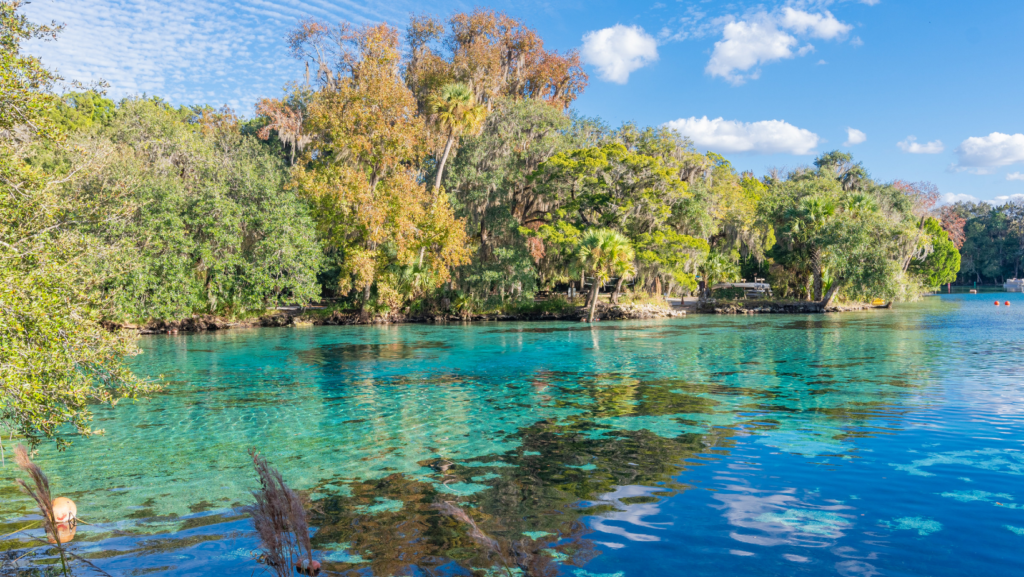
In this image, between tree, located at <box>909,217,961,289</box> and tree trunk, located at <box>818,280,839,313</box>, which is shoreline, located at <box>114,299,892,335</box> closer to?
tree trunk, located at <box>818,280,839,313</box>

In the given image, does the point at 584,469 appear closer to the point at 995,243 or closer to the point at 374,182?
the point at 374,182

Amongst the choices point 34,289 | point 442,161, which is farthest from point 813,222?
point 34,289

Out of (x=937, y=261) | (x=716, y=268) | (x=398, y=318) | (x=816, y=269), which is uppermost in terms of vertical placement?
(x=937, y=261)

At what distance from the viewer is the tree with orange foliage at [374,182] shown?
35.0m

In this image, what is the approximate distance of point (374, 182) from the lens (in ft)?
123

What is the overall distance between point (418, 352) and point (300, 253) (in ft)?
51.6

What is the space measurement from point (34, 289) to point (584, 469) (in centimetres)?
622

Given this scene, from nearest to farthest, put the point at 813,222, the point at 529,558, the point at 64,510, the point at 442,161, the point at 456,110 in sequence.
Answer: the point at 529,558 < the point at 64,510 < the point at 456,110 < the point at 442,161 < the point at 813,222

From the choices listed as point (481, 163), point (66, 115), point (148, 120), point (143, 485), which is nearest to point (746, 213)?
point (481, 163)

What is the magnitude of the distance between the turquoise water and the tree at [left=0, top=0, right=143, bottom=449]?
1.20 m

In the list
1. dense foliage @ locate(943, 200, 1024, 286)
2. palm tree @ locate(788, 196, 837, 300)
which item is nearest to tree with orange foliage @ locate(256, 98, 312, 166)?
palm tree @ locate(788, 196, 837, 300)

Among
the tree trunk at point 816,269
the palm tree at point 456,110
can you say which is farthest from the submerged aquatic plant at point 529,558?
the tree trunk at point 816,269

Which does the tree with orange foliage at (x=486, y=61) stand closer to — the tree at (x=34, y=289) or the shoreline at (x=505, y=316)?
the shoreline at (x=505, y=316)

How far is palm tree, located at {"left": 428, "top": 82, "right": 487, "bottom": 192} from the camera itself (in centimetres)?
3619
